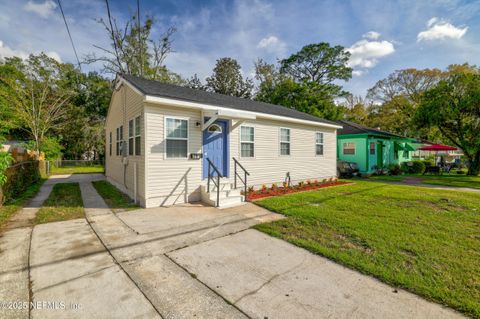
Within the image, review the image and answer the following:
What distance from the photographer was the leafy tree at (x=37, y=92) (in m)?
18.9

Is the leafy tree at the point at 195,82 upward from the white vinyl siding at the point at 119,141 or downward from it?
upward

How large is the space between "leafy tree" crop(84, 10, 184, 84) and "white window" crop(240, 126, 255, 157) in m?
17.1

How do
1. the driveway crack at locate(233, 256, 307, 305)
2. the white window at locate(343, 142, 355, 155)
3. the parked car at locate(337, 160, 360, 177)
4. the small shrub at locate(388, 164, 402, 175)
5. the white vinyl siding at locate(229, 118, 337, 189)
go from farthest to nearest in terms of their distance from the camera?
the small shrub at locate(388, 164, 402, 175) → the white window at locate(343, 142, 355, 155) → the parked car at locate(337, 160, 360, 177) → the white vinyl siding at locate(229, 118, 337, 189) → the driveway crack at locate(233, 256, 307, 305)

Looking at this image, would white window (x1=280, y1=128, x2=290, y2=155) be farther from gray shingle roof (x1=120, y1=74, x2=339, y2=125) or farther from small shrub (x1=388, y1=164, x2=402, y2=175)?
small shrub (x1=388, y1=164, x2=402, y2=175)

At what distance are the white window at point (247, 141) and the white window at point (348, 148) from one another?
10743 millimetres

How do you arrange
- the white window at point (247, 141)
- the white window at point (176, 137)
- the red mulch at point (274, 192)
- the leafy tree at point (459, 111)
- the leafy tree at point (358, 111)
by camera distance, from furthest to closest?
the leafy tree at point (358, 111) < the leafy tree at point (459, 111) < the white window at point (247, 141) < the red mulch at point (274, 192) < the white window at point (176, 137)

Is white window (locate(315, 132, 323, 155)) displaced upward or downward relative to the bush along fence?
upward

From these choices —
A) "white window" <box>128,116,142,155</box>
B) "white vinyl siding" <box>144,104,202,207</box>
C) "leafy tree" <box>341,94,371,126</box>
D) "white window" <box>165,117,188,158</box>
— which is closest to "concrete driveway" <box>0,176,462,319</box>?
"white vinyl siding" <box>144,104,202,207</box>

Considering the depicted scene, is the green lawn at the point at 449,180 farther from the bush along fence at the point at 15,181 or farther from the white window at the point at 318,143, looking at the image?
the bush along fence at the point at 15,181

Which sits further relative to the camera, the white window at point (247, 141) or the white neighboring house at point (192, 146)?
the white window at point (247, 141)

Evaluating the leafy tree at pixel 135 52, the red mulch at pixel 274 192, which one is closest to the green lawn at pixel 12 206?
the red mulch at pixel 274 192

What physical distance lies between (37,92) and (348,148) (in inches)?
1125

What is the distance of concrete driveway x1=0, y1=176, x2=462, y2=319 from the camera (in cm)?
224

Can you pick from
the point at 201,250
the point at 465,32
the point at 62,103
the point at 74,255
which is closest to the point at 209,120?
the point at 201,250
